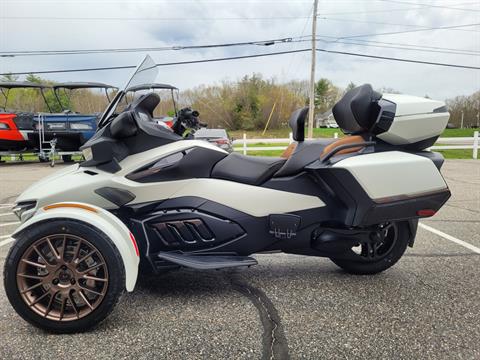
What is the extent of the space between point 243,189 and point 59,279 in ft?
4.47

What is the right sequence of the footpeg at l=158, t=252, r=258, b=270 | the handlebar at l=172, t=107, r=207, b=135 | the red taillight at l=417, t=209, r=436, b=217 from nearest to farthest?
1. the footpeg at l=158, t=252, r=258, b=270
2. the red taillight at l=417, t=209, r=436, b=217
3. the handlebar at l=172, t=107, r=207, b=135

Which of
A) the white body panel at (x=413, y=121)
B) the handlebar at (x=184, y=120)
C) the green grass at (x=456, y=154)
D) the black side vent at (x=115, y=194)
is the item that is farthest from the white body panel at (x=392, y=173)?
the green grass at (x=456, y=154)

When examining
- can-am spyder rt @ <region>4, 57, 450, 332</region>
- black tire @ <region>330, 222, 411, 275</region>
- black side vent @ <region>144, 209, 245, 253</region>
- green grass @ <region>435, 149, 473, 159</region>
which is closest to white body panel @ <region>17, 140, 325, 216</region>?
can-am spyder rt @ <region>4, 57, 450, 332</region>

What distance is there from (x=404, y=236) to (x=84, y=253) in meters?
2.60

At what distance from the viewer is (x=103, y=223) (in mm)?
2371

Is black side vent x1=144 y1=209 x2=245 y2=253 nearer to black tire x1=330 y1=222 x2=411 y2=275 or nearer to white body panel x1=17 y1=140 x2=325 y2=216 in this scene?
white body panel x1=17 y1=140 x2=325 y2=216

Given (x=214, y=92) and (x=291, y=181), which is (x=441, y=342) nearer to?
(x=291, y=181)

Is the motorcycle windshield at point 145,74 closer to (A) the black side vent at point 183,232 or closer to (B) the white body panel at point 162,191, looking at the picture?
(B) the white body panel at point 162,191

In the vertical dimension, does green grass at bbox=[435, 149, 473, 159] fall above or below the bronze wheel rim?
below

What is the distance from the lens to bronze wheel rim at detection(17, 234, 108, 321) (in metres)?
2.29

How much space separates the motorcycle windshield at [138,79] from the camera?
9.43 feet

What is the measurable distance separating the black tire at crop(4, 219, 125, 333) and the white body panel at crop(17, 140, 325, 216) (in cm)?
32

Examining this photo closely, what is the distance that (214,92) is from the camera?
4334 cm

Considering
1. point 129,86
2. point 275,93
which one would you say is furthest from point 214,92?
point 129,86
